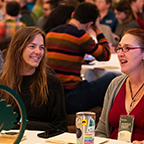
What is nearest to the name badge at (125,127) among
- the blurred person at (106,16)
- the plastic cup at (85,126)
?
the plastic cup at (85,126)

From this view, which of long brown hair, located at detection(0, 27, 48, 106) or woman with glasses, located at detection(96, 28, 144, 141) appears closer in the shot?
woman with glasses, located at detection(96, 28, 144, 141)

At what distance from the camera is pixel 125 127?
7.17 feet

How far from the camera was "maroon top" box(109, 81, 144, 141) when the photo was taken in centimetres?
223

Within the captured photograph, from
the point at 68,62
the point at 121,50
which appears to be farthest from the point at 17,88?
the point at 68,62

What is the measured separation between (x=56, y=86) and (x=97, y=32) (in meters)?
1.93

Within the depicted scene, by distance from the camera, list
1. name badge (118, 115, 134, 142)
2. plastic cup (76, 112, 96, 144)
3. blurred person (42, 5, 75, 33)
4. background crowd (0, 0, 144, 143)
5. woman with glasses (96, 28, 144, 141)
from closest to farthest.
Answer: plastic cup (76, 112, 96, 144) < name badge (118, 115, 134, 142) < woman with glasses (96, 28, 144, 141) < background crowd (0, 0, 144, 143) < blurred person (42, 5, 75, 33)

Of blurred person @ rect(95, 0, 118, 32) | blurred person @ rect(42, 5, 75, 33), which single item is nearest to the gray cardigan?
blurred person @ rect(42, 5, 75, 33)

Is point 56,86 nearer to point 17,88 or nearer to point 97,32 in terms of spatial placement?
point 17,88

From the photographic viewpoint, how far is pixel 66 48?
12.4 feet

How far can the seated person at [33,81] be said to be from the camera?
105 inches

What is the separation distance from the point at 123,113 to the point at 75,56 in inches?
62.3

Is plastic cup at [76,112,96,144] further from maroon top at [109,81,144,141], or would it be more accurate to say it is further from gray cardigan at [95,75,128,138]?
gray cardigan at [95,75,128,138]

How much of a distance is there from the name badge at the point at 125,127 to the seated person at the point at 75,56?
60.6 inches

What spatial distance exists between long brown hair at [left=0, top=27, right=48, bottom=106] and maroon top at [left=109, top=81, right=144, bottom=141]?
57cm
